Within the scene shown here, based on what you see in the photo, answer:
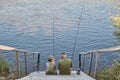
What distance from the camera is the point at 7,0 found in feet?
142

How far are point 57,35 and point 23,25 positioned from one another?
4.02 metres

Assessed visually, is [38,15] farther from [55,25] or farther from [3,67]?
[3,67]

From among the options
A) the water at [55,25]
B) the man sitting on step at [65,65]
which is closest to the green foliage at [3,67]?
the man sitting on step at [65,65]

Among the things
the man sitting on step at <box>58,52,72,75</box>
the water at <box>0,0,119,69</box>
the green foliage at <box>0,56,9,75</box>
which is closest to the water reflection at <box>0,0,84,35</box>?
the water at <box>0,0,119,69</box>

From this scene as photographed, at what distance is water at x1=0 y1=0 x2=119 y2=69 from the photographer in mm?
26844

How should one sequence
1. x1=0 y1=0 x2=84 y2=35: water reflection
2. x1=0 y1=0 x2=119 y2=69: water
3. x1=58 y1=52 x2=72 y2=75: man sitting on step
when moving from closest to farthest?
x1=58 y1=52 x2=72 y2=75: man sitting on step, x1=0 y1=0 x2=119 y2=69: water, x1=0 y1=0 x2=84 y2=35: water reflection

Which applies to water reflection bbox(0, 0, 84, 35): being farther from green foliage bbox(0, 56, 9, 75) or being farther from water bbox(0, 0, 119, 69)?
green foliage bbox(0, 56, 9, 75)

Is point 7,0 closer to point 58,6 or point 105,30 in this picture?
point 58,6

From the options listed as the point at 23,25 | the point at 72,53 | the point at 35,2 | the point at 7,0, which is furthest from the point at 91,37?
the point at 7,0

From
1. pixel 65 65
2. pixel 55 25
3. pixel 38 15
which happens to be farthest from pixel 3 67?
pixel 38 15

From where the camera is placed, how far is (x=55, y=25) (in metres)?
32.3

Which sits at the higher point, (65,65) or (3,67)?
(65,65)

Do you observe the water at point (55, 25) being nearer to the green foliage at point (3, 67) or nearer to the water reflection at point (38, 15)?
the water reflection at point (38, 15)

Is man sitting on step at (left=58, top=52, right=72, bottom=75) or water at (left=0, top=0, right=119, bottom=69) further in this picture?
water at (left=0, top=0, right=119, bottom=69)
